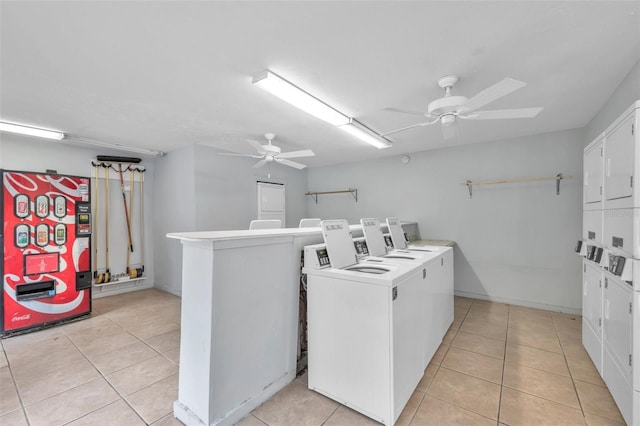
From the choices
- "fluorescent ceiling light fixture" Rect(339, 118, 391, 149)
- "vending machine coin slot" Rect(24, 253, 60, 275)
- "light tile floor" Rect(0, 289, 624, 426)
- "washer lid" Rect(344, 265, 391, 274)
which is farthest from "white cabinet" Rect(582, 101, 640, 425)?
"vending machine coin slot" Rect(24, 253, 60, 275)

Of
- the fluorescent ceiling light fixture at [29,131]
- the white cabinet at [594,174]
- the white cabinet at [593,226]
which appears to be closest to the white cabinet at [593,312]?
the white cabinet at [593,226]

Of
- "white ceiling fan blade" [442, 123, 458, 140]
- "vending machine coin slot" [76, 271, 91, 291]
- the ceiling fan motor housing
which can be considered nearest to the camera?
the ceiling fan motor housing

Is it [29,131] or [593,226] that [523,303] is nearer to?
[593,226]

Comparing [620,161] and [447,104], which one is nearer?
[620,161]

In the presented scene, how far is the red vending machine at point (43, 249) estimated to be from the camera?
3098 mm

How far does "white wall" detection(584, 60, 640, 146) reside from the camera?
205cm

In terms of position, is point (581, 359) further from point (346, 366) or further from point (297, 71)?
point (297, 71)

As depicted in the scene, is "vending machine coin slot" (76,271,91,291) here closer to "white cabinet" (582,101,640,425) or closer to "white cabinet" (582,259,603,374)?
"white cabinet" (582,101,640,425)

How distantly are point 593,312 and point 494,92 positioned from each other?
2079 millimetres

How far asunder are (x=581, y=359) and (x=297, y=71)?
356 centimetres

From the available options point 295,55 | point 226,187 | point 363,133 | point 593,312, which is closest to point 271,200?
point 226,187

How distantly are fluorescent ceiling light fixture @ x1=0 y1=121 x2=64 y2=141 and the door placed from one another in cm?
289

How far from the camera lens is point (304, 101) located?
2.51 meters

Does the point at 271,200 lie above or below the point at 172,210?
Answer: above
